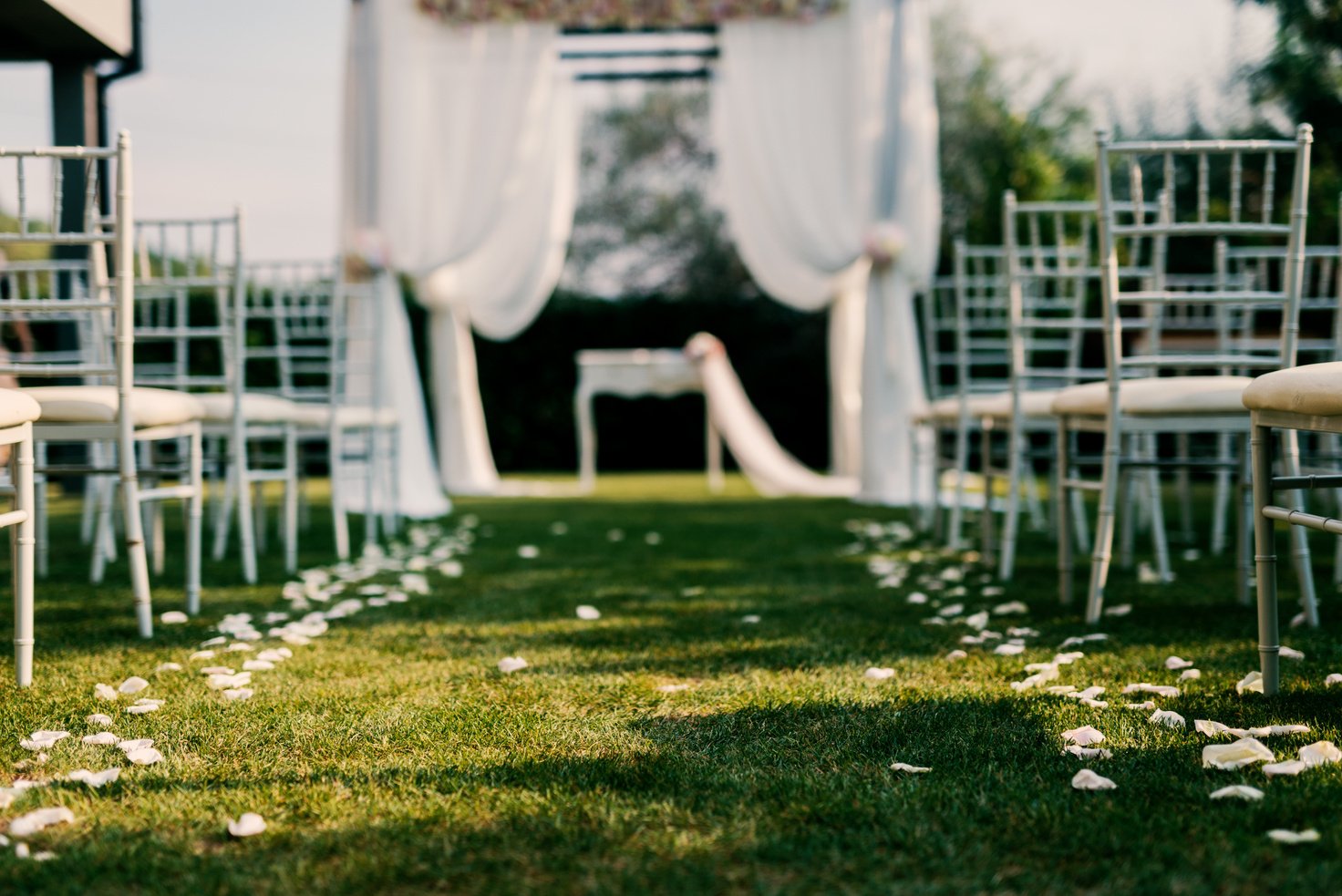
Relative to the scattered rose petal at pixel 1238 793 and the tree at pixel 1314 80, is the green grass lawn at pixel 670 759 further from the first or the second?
the tree at pixel 1314 80

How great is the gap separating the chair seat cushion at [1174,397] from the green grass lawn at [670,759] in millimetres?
468

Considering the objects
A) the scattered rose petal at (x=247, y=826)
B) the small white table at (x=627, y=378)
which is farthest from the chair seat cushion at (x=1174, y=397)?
the small white table at (x=627, y=378)

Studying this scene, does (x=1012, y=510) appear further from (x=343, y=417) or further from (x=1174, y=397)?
(x=343, y=417)

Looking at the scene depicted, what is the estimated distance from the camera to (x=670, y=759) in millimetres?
1530

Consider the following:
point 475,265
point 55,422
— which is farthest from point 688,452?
point 55,422

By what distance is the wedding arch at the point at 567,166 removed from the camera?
6316 mm

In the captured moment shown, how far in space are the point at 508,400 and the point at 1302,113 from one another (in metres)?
6.43

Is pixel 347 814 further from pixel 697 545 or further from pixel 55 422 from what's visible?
pixel 697 545

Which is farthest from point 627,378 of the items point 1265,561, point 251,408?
point 1265,561

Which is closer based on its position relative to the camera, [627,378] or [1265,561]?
[1265,561]

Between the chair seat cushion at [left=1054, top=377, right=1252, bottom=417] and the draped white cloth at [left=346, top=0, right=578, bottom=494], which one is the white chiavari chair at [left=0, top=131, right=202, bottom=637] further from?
the draped white cloth at [left=346, top=0, right=578, bottom=494]

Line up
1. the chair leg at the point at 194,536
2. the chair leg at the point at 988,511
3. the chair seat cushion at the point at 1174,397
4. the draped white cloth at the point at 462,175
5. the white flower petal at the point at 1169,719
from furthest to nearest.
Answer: the draped white cloth at the point at 462,175 < the chair leg at the point at 988,511 < the chair leg at the point at 194,536 < the chair seat cushion at the point at 1174,397 < the white flower petal at the point at 1169,719

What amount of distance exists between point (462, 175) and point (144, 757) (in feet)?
18.4

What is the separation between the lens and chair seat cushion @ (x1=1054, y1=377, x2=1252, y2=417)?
7.92 ft
